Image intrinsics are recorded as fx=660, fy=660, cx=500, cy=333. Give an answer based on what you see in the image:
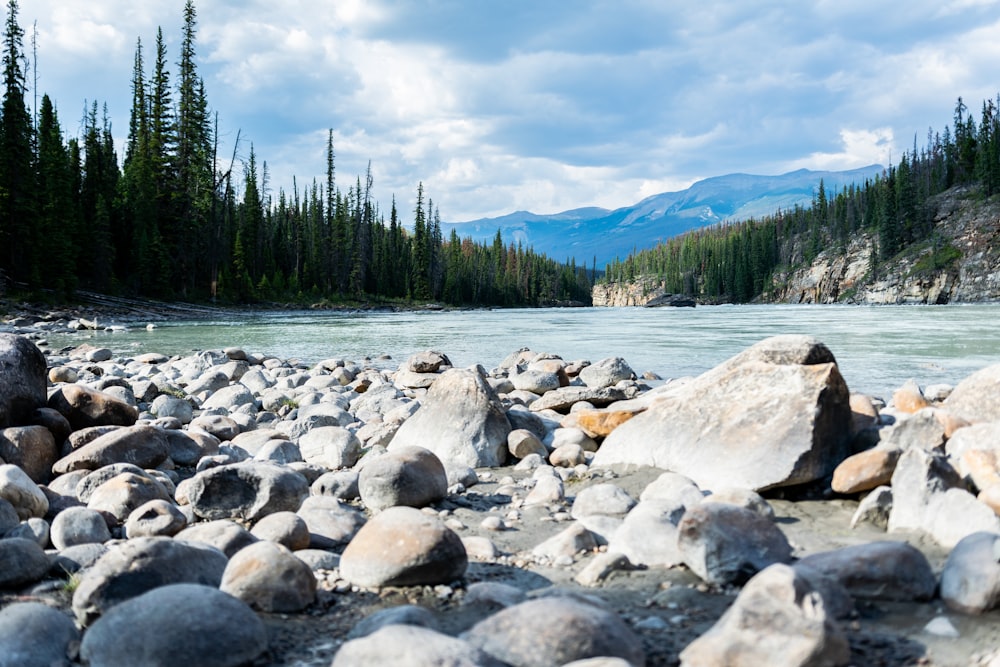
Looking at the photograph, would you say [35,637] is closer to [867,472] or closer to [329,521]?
[329,521]

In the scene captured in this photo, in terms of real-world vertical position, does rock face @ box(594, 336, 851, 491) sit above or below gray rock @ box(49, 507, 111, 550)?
above

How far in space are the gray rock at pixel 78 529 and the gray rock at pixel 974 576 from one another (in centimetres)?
370

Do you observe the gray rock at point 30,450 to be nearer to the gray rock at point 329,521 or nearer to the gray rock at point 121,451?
the gray rock at point 121,451

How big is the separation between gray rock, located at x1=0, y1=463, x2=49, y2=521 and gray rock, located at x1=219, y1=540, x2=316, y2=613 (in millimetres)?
1676

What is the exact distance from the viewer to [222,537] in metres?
3.01

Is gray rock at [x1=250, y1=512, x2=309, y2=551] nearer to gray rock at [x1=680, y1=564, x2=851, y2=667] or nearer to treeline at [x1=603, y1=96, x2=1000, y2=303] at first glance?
gray rock at [x1=680, y1=564, x2=851, y2=667]

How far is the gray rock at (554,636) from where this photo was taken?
190 cm

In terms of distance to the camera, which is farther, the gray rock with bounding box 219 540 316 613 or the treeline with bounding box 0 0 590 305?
the treeline with bounding box 0 0 590 305

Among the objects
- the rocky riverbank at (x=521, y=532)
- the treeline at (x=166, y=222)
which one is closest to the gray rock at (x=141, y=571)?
the rocky riverbank at (x=521, y=532)

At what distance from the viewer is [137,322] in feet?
90.2

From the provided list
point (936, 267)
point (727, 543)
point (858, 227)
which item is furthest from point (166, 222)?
point (858, 227)

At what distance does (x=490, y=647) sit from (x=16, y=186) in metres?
38.0

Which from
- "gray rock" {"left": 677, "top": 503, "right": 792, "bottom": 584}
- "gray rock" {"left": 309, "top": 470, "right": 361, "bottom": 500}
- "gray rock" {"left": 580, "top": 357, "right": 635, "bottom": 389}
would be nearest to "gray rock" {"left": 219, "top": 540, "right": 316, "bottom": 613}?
"gray rock" {"left": 309, "top": 470, "right": 361, "bottom": 500}

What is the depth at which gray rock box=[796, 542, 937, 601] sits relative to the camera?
240 cm
